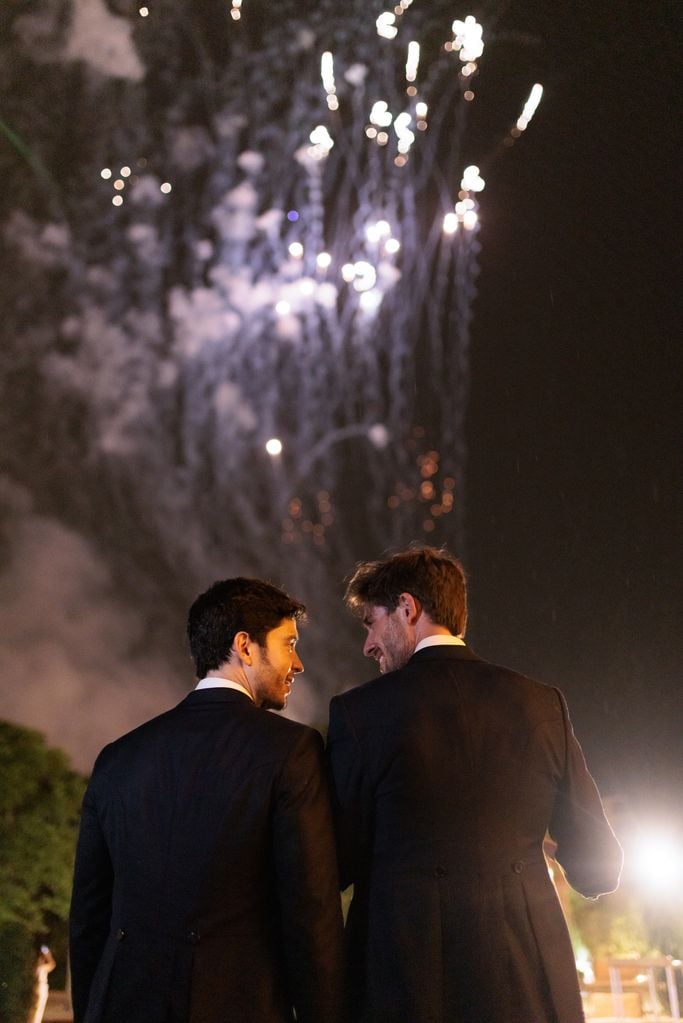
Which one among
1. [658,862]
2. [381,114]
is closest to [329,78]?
[381,114]

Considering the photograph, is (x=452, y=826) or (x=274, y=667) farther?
(x=274, y=667)

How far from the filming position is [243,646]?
3.60 meters

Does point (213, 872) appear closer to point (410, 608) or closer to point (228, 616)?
point (228, 616)

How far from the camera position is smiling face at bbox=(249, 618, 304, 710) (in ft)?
11.9

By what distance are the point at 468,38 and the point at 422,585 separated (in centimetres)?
1973

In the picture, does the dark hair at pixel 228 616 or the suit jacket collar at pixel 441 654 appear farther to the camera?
the dark hair at pixel 228 616

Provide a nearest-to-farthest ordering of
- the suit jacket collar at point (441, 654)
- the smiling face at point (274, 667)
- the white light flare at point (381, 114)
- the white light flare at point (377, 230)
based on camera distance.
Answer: the suit jacket collar at point (441, 654)
the smiling face at point (274, 667)
the white light flare at point (381, 114)
the white light flare at point (377, 230)

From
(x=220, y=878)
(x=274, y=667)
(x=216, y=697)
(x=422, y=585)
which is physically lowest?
(x=220, y=878)

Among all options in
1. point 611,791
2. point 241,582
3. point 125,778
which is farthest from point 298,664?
point 611,791

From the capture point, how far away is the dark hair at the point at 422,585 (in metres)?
3.52

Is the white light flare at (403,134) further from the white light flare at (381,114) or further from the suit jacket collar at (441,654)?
the suit jacket collar at (441,654)

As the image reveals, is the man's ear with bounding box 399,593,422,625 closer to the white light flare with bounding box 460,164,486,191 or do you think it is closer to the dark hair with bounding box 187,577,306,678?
the dark hair with bounding box 187,577,306,678

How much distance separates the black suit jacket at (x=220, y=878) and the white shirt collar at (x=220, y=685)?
9 cm

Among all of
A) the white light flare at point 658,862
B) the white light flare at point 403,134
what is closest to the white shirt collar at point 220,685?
the white light flare at point 403,134
